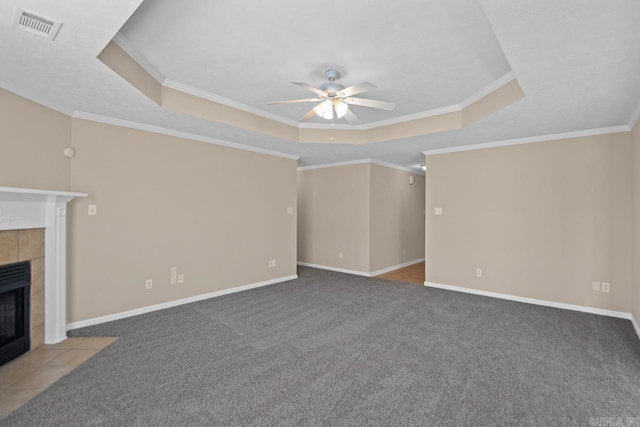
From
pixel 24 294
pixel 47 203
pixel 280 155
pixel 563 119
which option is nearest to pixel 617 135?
Answer: pixel 563 119

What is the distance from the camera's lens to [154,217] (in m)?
3.97

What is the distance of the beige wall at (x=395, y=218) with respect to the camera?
20.5 ft

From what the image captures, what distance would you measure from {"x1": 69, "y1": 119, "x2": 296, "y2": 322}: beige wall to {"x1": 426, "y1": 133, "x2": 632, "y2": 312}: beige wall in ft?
10.4

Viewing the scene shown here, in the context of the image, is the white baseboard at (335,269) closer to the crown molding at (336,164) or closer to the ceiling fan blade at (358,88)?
the crown molding at (336,164)

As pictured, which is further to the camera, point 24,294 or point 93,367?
point 24,294

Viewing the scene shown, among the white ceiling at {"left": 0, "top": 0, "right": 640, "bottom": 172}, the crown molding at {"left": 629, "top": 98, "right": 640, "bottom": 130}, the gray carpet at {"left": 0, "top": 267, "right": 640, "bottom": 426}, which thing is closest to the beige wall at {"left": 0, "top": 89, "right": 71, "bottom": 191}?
the white ceiling at {"left": 0, "top": 0, "right": 640, "bottom": 172}

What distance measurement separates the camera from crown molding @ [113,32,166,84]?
2367 mm

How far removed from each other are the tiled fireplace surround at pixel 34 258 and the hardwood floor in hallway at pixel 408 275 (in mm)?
5022

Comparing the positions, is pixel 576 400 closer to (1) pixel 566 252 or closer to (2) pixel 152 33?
(1) pixel 566 252

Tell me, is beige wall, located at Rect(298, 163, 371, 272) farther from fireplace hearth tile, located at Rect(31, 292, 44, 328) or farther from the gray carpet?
fireplace hearth tile, located at Rect(31, 292, 44, 328)

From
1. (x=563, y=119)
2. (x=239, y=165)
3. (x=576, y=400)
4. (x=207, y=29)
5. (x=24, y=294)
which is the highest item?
(x=207, y=29)

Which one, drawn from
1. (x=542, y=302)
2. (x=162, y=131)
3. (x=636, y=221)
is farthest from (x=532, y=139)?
(x=162, y=131)

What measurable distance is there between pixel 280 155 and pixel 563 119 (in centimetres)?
417

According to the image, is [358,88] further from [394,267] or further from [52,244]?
[394,267]
